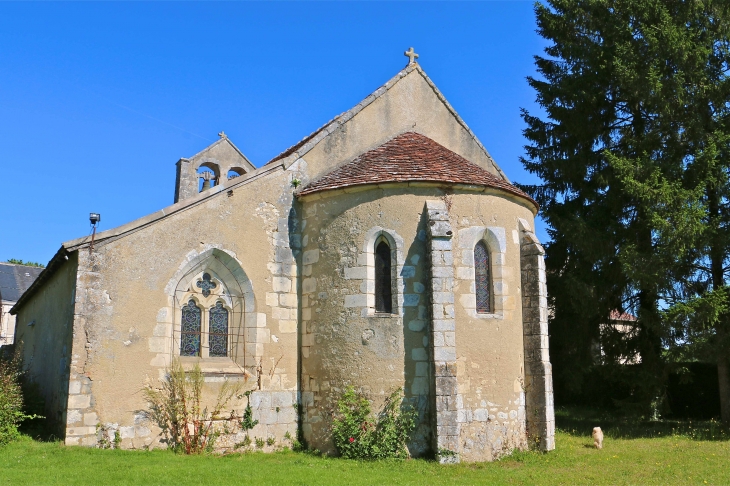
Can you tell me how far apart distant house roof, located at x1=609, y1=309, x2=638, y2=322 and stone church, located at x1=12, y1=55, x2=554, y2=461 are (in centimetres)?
659

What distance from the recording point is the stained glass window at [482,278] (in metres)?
12.6

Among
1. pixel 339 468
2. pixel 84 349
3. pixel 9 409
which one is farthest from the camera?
pixel 9 409

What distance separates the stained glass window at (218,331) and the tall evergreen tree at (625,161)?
9.62 m

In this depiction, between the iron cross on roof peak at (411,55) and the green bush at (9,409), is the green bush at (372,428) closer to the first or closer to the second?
the green bush at (9,409)

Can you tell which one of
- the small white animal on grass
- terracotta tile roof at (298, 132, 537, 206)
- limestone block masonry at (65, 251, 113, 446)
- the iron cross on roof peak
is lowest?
the small white animal on grass

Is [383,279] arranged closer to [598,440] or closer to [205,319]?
[205,319]

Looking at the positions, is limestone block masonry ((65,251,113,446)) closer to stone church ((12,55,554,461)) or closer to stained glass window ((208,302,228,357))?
stone church ((12,55,554,461))

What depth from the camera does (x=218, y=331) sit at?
1272cm

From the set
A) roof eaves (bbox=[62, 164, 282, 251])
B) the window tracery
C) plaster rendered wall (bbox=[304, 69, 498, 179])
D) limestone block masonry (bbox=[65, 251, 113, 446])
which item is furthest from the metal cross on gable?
plaster rendered wall (bbox=[304, 69, 498, 179])

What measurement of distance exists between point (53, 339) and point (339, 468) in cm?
685

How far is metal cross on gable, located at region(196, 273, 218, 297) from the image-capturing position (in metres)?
12.6

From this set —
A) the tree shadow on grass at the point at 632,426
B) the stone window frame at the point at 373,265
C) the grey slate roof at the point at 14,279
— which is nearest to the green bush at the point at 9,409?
the stone window frame at the point at 373,265

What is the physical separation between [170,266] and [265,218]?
2.21 m

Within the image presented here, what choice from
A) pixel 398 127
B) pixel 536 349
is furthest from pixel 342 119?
pixel 536 349
